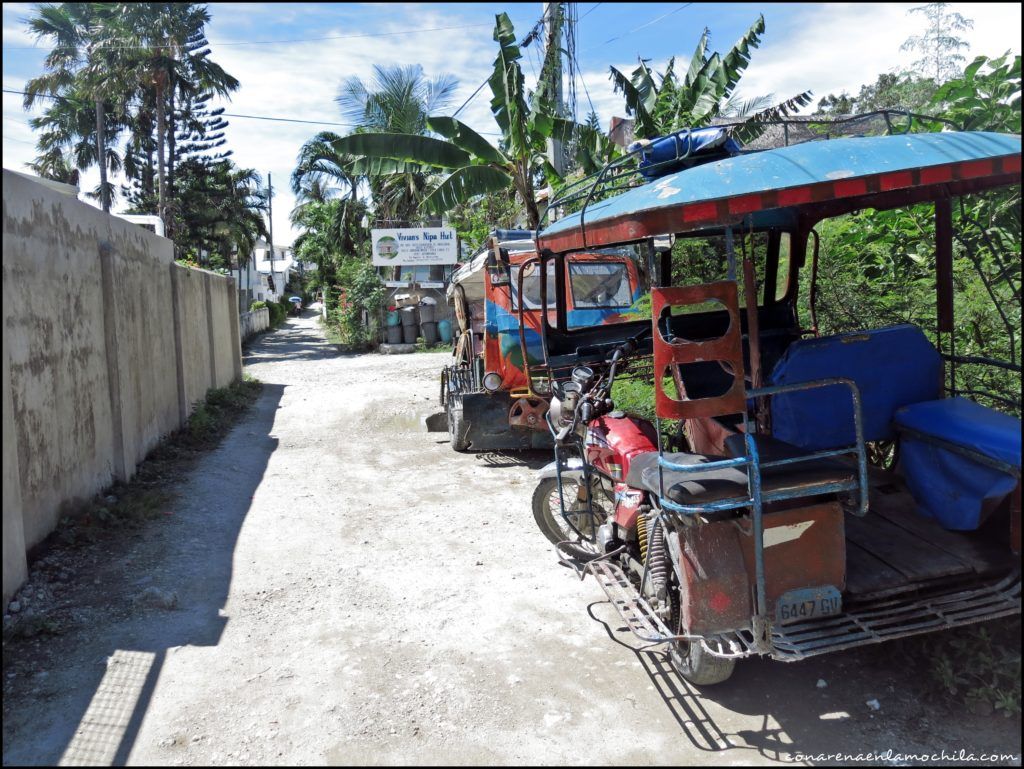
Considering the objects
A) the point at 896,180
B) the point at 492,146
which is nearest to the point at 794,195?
the point at 896,180

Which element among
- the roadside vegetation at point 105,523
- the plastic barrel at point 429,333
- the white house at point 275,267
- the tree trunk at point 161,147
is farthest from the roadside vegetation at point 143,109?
the white house at point 275,267

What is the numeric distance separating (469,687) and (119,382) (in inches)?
204

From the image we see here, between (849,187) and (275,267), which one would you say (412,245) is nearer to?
(849,187)

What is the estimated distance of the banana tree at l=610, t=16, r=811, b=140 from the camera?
1022cm

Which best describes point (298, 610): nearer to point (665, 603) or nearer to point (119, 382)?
point (665, 603)

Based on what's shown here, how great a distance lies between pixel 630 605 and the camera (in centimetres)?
386

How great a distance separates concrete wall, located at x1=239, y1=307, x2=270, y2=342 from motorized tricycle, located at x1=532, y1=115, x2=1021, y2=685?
25129mm

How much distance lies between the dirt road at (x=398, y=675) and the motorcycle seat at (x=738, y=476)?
1.06 metres

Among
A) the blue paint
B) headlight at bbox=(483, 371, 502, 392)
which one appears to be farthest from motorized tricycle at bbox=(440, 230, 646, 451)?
the blue paint

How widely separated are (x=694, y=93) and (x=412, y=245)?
1504cm

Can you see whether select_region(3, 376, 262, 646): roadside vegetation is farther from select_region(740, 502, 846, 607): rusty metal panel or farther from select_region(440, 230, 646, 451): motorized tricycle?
select_region(740, 502, 846, 607): rusty metal panel

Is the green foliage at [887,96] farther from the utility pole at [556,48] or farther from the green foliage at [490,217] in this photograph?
the green foliage at [490,217]

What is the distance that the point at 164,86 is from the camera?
24062 mm

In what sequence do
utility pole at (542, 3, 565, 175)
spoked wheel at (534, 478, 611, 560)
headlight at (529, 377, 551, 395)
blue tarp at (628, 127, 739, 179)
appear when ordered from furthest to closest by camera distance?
1. utility pole at (542, 3, 565, 175)
2. headlight at (529, 377, 551, 395)
3. spoked wheel at (534, 478, 611, 560)
4. blue tarp at (628, 127, 739, 179)
